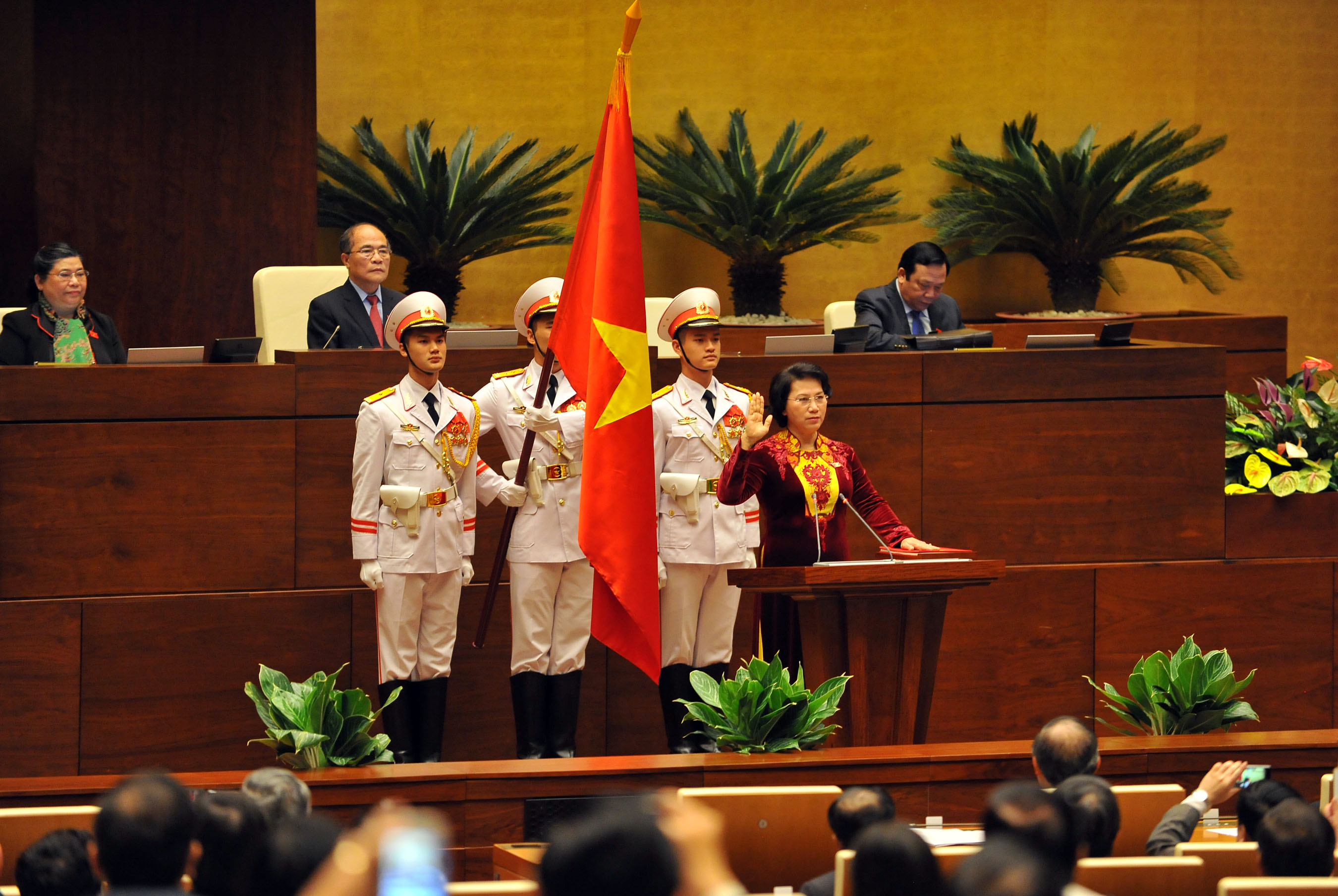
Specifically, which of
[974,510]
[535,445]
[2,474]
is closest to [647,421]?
[535,445]

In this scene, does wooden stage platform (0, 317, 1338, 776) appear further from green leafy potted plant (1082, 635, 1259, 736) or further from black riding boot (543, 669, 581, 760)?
green leafy potted plant (1082, 635, 1259, 736)

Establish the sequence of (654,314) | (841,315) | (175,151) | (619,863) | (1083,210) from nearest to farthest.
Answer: (619,863), (654,314), (841,315), (175,151), (1083,210)

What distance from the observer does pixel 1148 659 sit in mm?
5266

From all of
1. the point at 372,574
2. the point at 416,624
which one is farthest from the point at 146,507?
the point at 416,624

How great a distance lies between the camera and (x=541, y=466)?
5.49 metres

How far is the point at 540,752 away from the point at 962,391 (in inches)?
79.9

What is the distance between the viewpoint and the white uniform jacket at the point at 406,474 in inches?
207

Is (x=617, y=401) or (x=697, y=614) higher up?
(x=617, y=401)

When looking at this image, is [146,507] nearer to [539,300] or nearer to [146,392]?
[146,392]

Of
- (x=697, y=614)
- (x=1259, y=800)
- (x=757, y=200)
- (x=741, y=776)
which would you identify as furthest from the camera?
(x=757, y=200)

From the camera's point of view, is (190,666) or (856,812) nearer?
(856,812)

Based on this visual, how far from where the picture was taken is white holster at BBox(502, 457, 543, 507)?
17.8 ft

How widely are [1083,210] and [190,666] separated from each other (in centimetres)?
620

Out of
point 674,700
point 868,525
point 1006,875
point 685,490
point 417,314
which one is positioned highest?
point 417,314
